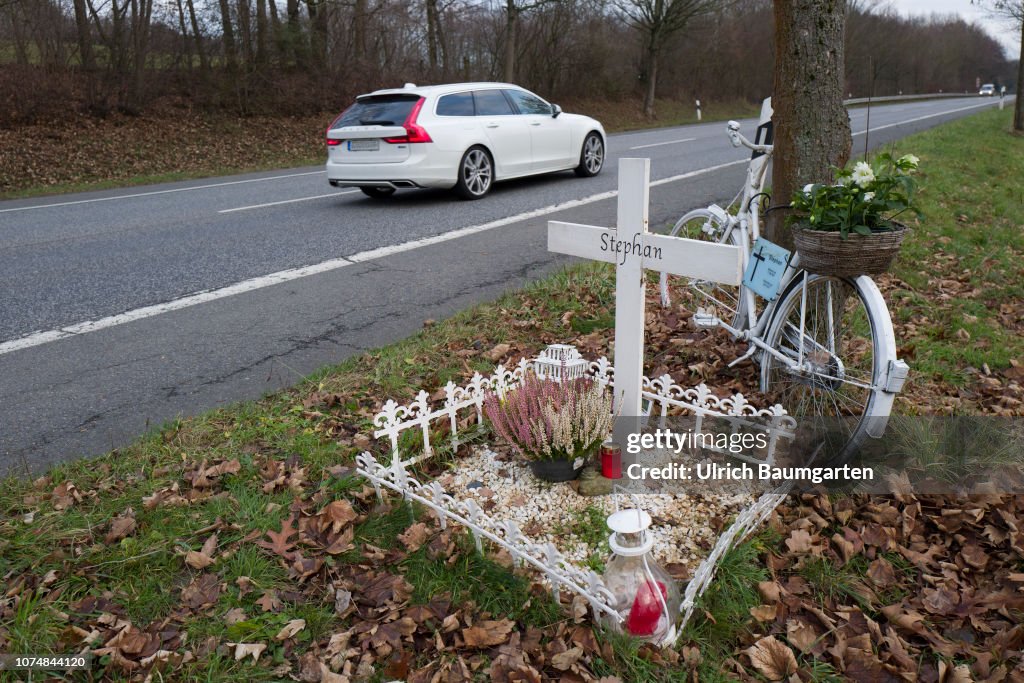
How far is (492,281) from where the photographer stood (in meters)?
6.13

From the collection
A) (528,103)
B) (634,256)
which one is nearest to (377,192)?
(528,103)

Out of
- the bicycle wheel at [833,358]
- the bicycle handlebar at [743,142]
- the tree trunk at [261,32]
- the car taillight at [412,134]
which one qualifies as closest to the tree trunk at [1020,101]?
the car taillight at [412,134]

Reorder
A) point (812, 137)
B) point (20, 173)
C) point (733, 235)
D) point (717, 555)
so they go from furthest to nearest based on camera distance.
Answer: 1. point (20, 173)
2. point (733, 235)
3. point (812, 137)
4. point (717, 555)

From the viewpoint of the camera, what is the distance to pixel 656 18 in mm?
31859

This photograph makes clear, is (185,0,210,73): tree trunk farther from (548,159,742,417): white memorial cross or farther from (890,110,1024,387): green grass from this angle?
(548,159,742,417): white memorial cross

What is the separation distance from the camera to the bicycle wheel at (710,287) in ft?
15.2

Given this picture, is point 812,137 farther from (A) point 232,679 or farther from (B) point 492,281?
(A) point 232,679

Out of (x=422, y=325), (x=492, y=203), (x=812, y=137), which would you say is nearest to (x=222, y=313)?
(x=422, y=325)

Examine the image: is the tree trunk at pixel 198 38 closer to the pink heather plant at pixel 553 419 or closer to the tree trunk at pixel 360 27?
the tree trunk at pixel 360 27

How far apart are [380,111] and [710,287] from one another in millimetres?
5998

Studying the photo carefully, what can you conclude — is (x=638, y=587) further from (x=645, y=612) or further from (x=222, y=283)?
(x=222, y=283)

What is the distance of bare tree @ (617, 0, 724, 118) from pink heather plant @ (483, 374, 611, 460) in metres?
29.9

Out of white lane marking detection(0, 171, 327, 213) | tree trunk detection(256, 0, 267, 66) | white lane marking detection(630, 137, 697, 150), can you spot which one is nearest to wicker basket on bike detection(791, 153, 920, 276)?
white lane marking detection(0, 171, 327, 213)

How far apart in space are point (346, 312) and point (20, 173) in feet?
38.3
